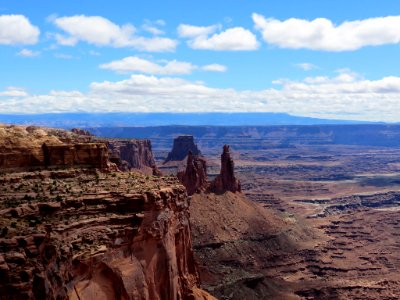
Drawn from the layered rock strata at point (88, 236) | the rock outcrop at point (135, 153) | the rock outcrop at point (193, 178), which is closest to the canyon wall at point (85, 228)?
the layered rock strata at point (88, 236)

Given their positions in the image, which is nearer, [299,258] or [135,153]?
[299,258]

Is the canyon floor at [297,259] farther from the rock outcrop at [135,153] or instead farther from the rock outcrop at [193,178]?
the rock outcrop at [135,153]

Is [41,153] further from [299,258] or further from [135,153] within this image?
[135,153]

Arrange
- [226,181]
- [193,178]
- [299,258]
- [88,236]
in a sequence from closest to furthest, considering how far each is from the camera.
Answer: [88,236] → [299,258] → [193,178] → [226,181]

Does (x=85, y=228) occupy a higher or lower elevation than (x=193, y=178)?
higher

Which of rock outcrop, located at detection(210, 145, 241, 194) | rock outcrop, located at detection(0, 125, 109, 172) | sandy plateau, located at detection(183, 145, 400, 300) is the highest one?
rock outcrop, located at detection(0, 125, 109, 172)

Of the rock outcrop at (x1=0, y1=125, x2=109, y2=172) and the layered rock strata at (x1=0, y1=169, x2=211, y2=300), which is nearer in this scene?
the layered rock strata at (x1=0, y1=169, x2=211, y2=300)

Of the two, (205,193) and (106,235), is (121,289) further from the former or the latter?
(205,193)

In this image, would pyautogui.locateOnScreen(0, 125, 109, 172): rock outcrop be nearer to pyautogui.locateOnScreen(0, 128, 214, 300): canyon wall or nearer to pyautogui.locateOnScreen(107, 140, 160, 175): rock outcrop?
pyautogui.locateOnScreen(0, 128, 214, 300): canyon wall

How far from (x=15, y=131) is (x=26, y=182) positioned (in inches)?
230

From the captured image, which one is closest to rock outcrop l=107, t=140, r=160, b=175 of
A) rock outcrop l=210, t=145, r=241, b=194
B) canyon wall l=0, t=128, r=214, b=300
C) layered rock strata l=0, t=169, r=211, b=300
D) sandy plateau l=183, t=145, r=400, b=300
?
rock outcrop l=210, t=145, r=241, b=194

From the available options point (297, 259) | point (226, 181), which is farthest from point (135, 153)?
point (297, 259)

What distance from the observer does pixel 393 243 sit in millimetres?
135625

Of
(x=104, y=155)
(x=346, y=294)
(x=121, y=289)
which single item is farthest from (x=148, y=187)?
(x=346, y=294)
